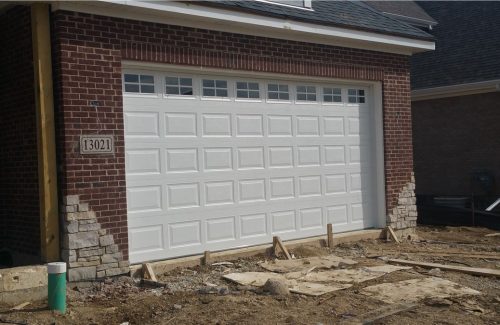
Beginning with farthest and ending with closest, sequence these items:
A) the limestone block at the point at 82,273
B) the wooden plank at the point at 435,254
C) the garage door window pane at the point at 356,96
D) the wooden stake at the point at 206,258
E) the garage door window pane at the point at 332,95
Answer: the garage door window pane at the point at 356,96
the garage door window pane at the point at 332,95
the wooden plank at the point at 435,254
the wooden stake at the point at 206,258
the limestone block at the point at 82,273

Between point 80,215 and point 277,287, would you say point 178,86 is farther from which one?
point 277,287

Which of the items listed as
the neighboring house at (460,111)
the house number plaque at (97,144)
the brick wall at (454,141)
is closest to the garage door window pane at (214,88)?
the house number plaque at (97,144)

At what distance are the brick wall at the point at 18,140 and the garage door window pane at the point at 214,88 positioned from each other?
261cm

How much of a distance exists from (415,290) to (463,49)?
40.2 feet

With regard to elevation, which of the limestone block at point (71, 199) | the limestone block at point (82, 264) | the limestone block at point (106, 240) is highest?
the limestone block at point (71, 199)

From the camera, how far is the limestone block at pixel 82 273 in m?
7.86

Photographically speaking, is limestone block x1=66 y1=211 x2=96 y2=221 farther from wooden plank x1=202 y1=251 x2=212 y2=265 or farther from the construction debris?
the construction debris

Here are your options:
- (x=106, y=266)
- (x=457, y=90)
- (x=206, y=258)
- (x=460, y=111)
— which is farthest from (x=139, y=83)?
(x=460, y=111)

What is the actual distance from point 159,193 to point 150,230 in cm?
54

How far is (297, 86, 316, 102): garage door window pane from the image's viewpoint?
432 inches

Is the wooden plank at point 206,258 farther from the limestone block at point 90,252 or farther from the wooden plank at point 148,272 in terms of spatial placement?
the limestone block at point 90,252

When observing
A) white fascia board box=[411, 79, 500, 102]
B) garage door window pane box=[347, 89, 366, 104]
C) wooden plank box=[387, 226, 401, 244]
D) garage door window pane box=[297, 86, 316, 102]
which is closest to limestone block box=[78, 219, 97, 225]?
garage door window pane box=[297, 86, 316, 102]

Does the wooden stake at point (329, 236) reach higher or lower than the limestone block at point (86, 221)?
lower

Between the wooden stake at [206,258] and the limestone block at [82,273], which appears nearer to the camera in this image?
the limestone block at [82,273]
